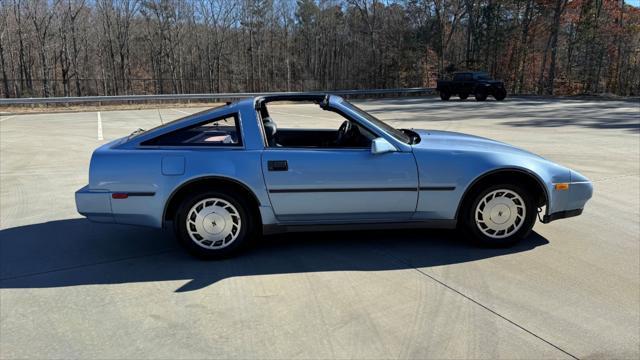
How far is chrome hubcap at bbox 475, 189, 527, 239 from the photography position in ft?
13.9

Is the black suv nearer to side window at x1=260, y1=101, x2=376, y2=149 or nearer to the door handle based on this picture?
side window at x1=260, y1=101, x2=376, y2=149

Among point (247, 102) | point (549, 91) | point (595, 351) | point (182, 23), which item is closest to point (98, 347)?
point (247, 102)

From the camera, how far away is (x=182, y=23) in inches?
1730

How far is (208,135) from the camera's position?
4262mm

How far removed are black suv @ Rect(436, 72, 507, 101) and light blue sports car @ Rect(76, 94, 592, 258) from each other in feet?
80.9

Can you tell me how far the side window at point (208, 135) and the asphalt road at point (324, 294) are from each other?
1.03 m

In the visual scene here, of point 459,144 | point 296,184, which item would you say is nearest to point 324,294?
point 296,184

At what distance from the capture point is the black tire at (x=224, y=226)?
4.02 m

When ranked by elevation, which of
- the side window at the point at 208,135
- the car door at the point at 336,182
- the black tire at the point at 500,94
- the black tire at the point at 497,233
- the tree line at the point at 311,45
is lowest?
the black tire at the point at 497,233

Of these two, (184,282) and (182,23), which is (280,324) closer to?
(184,282)

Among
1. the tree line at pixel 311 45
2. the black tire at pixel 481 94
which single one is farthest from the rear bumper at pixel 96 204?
the tree line at pixel 311 45

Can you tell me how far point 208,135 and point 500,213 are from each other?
107 inches

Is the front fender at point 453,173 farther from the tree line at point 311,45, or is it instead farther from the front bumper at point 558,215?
the tree line at point 311,45

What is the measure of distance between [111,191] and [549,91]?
3656 cm
